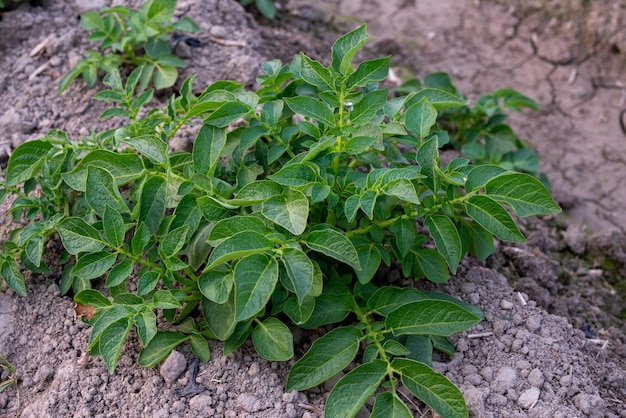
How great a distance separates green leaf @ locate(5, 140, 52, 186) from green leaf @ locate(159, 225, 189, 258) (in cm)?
60

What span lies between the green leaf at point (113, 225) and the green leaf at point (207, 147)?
0.28 m

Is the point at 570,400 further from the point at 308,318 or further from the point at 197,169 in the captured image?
the point at 197,169

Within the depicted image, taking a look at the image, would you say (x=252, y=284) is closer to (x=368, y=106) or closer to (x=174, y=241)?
(x=174, y=241)

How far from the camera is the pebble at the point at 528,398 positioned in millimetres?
2023

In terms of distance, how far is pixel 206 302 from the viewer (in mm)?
2094

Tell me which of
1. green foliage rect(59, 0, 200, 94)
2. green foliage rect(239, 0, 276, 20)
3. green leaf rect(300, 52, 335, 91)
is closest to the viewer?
green leaf rect(300, 52, 335, 91)

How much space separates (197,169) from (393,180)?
2.01ft

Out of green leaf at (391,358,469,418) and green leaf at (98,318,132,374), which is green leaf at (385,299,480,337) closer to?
green leaf at (391,358,469,418)

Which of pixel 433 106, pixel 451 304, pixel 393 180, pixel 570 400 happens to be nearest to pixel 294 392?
pixel 451 304

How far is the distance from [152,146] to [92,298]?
1.61ft

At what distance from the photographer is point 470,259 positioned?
2.55 m

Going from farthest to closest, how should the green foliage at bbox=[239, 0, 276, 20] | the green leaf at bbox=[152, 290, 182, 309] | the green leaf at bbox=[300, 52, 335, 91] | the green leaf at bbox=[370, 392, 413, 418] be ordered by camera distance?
the green foliage at bbox=[239, 0, 276, 20] < the green leaf at bbox=[300, 52, 335, 91] < the green leaf at bbox=[152, 290, 182, 309] < the green leaf at bbox=[370, 392, 413, 418]

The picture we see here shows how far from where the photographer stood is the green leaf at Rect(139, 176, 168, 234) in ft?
6.80

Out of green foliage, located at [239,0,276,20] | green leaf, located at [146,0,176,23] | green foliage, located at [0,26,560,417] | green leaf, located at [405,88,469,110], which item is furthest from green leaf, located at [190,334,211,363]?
green foliage, located at [239,0,276,20]
